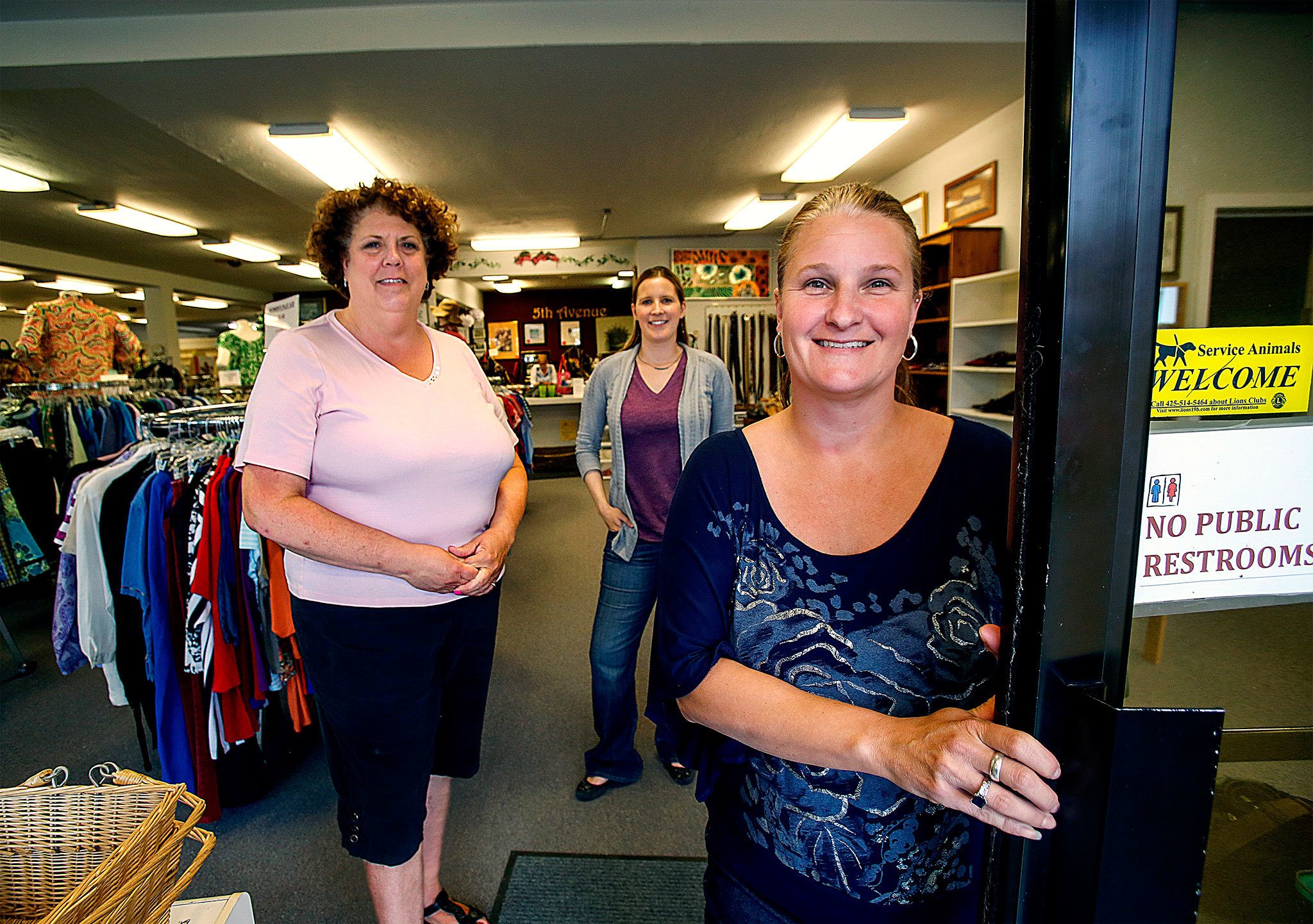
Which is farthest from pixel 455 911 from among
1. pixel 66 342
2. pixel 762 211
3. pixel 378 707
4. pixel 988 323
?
pixel 762 211

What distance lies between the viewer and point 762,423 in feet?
3.29

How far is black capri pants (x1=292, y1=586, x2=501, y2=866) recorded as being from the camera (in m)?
1.32

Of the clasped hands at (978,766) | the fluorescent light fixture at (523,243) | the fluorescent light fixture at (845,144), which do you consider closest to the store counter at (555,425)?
the fluorescent light fixture at (523,243)

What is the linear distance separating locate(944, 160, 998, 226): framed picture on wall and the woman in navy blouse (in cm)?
461

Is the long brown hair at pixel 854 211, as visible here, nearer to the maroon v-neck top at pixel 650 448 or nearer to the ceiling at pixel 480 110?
the maroon v-neck top at pixel 650 448

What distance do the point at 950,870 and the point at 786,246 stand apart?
0.92 meters

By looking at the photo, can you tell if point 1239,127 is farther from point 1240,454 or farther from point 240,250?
point 240,250

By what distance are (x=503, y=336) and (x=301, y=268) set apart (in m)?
4.43

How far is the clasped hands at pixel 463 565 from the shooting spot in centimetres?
131

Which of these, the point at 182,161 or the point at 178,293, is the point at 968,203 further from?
the point at 178,293

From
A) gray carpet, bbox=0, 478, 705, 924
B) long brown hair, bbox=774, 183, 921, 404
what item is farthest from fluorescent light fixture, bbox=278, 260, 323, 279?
long brown hair, bbox=774, 183, 921, 404

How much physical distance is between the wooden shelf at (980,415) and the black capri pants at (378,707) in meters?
3.58

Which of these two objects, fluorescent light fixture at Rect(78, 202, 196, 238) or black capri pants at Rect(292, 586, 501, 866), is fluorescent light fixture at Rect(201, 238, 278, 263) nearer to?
fluorescent light fixture at Rect(78, 202, 196, 238)

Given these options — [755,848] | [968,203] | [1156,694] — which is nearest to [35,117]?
[755,848]
